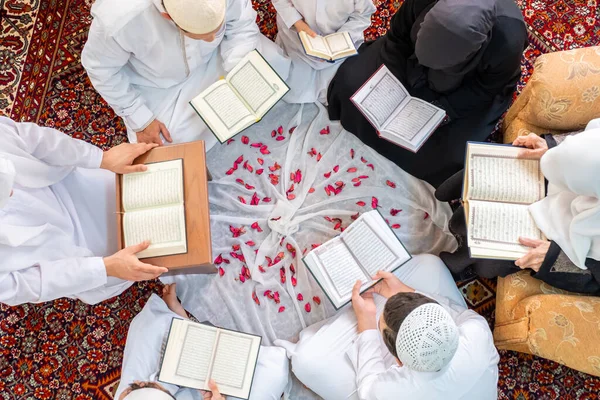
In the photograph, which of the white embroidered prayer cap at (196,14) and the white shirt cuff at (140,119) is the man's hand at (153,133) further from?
the white embroidered prayer cap at (196,14)

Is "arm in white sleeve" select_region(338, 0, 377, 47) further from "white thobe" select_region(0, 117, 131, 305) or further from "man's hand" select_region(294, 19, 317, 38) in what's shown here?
"white thobe" select_region(0, 117, 131, 305)

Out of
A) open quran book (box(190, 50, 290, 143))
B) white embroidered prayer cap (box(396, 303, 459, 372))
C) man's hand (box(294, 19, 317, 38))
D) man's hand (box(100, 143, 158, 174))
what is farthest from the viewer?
man's hand (box(294, 19, 317, 38))

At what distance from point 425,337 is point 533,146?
3.50 ft

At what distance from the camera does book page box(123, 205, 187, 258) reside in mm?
2213

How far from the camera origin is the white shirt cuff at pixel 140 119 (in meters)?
2.59

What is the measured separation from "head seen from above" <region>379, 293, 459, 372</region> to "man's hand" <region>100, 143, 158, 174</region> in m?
1.31

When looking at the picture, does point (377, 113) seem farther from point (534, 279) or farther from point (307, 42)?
point (534, 279)

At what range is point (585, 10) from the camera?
10.5 ft

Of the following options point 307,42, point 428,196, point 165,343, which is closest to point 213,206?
point 165,343

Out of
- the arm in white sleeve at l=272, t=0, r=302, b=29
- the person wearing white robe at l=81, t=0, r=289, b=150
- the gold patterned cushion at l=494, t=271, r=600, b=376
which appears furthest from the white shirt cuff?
the gold patterned cushion at l=494, t=271, r=600, b=376

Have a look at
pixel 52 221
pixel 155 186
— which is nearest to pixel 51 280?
pixel 52 221

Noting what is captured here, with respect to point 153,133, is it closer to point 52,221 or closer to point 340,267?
point 52,221

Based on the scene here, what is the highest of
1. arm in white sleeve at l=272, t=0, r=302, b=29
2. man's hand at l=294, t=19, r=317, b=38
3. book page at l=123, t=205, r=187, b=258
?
arm in white sleeve at l=272, t=0, r=302, b=29

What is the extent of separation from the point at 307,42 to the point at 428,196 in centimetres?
106
